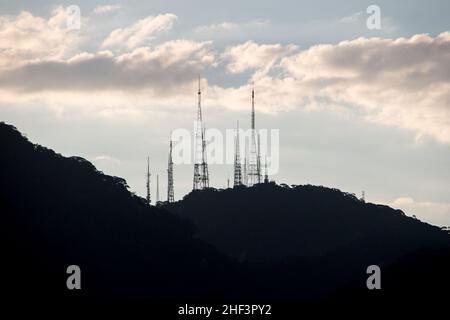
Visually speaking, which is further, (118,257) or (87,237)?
(118,257)

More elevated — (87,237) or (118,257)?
(87,237)

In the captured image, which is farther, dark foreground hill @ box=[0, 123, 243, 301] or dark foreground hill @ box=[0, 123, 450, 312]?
dark foreground hill @ box=[0, 123, 243, 301]

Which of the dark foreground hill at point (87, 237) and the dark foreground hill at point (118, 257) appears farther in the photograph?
the dark foreground hill at point (87, 237)

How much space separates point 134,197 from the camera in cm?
17538

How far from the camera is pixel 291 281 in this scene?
185250 mm
